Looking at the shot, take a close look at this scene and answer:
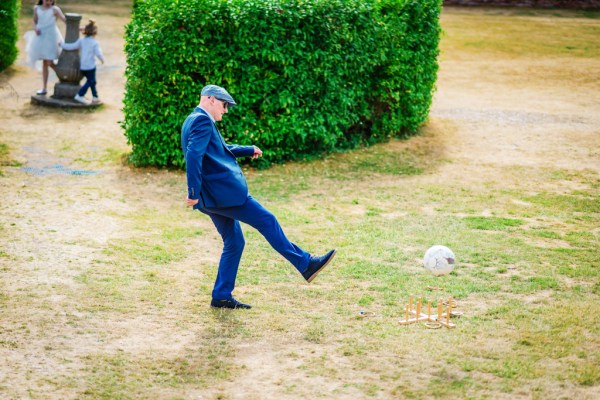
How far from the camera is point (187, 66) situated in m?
11.5

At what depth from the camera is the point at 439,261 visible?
299 inches

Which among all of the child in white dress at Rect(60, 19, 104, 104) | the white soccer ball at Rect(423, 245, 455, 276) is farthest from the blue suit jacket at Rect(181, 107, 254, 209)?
the child in white dress at Rect(60, 19, 104, 104)

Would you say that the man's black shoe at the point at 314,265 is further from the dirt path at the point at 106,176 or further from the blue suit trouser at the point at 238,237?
the dirt path at the point at 106,176

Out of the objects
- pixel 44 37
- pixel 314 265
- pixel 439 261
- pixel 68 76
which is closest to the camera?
pixel 314 265

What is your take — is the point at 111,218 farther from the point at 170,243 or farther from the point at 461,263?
A: the point at 461,263

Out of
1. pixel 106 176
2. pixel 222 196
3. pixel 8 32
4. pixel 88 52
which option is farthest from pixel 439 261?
pixel 8 32

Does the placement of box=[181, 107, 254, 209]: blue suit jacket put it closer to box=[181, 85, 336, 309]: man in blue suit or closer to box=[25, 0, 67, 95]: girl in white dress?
box=[181, 85, 336, 309]: man in blue suit

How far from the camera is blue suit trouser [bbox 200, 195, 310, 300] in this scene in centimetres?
716

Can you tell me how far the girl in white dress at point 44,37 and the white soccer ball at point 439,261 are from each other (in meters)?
10.4

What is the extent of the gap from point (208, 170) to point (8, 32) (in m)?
12.5

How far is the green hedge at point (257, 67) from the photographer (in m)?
11.4

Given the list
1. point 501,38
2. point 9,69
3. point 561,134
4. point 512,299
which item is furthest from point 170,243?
point 501,38

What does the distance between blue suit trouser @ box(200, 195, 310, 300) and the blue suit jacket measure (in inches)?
4.8

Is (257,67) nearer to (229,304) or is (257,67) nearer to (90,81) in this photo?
(90,81)
